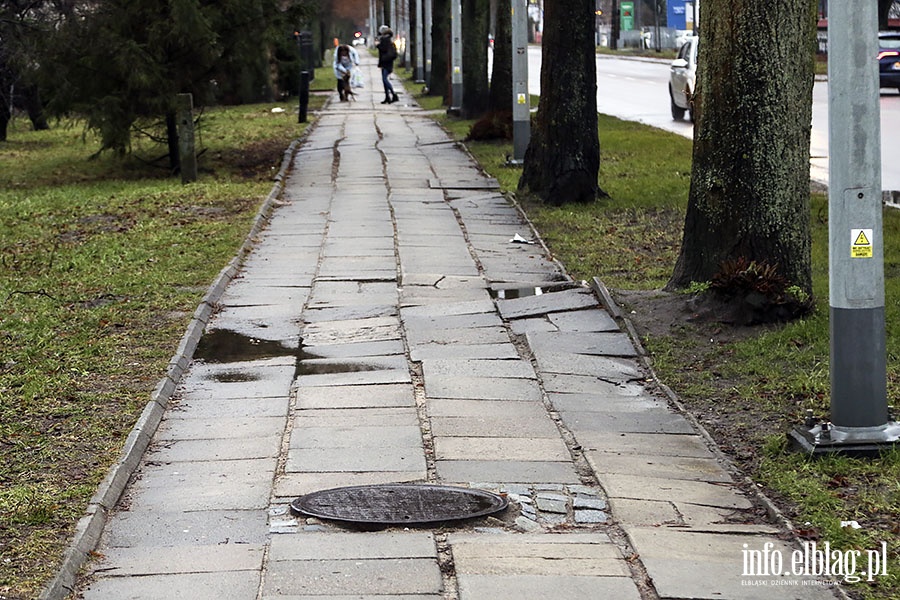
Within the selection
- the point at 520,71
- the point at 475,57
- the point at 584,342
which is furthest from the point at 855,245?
the point at 475,57

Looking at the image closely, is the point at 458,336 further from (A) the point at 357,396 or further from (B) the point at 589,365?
(A) the point at 357,396

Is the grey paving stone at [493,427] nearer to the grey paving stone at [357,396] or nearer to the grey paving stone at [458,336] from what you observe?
the grey paving stone at [357,396]

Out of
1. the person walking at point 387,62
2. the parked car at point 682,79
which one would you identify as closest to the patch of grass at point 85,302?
the parked car at point 682,79

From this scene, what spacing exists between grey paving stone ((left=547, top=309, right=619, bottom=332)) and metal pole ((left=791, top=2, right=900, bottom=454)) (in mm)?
2805

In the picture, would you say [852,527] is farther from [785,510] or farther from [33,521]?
[33,521]

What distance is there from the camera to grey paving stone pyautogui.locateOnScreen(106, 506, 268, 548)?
16.2 feet

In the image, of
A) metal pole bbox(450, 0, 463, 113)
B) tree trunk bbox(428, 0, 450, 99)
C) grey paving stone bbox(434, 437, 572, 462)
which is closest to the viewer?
grey paving stone bbox(434, 437, 572, 462)

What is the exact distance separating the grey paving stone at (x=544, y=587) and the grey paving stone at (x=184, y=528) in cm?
90

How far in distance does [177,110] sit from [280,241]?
580 centimetres

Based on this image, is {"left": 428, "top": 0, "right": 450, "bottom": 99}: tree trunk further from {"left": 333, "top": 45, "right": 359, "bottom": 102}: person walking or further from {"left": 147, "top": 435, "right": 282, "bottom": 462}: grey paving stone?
{"left": 147, "top": 435, "right": 282, "bottom": 462}: grey paving stone

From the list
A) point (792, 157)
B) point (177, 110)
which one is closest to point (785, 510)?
point (792, 157)

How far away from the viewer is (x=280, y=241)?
41.1 feet

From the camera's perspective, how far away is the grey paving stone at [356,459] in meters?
5.81

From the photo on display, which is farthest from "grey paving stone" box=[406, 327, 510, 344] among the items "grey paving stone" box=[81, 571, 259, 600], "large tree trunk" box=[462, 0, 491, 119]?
"large tree trunk" box=[462, 0, 491, 119]
